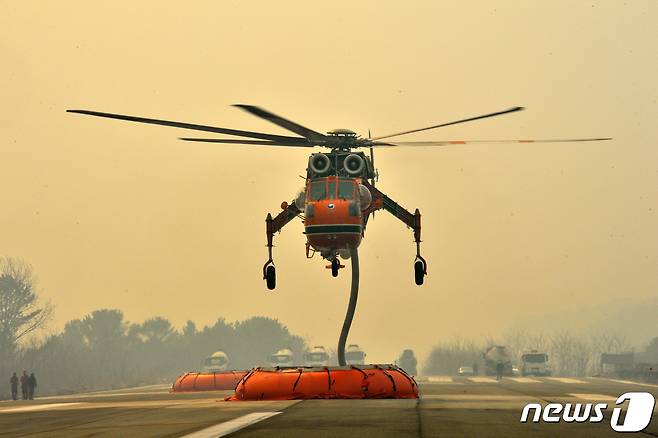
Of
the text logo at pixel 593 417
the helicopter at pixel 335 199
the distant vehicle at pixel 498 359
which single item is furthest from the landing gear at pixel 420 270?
the distant vehicle at pixel 498 359

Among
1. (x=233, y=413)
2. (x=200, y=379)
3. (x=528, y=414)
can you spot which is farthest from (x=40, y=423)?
(x=200, y=379)

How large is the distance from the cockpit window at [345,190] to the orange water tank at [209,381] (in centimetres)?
1807

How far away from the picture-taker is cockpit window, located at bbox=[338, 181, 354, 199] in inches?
1511

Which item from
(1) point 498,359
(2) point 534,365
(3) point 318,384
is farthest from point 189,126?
(2) point 534,365

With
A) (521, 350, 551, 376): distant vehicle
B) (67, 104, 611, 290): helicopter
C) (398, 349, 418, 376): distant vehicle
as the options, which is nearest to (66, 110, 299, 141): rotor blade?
(67, 104, 611, 290): helicopter

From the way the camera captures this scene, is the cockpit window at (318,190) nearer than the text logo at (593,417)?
No

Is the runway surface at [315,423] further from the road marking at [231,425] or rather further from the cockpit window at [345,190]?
the cockpit window at [345,190]

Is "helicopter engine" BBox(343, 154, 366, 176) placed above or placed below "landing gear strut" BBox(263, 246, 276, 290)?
above

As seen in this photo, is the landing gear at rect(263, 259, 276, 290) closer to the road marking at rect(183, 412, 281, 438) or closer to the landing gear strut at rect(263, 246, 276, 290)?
the landing gear strut at rect(263, 246, 276, 290)

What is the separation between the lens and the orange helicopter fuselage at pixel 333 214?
3781cm

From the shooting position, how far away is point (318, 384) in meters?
34.5

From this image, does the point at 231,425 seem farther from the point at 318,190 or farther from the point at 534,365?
the point at 534,365

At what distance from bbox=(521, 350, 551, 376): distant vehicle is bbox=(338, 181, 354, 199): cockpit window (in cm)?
7278

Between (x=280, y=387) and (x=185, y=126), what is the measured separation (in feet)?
28.1
